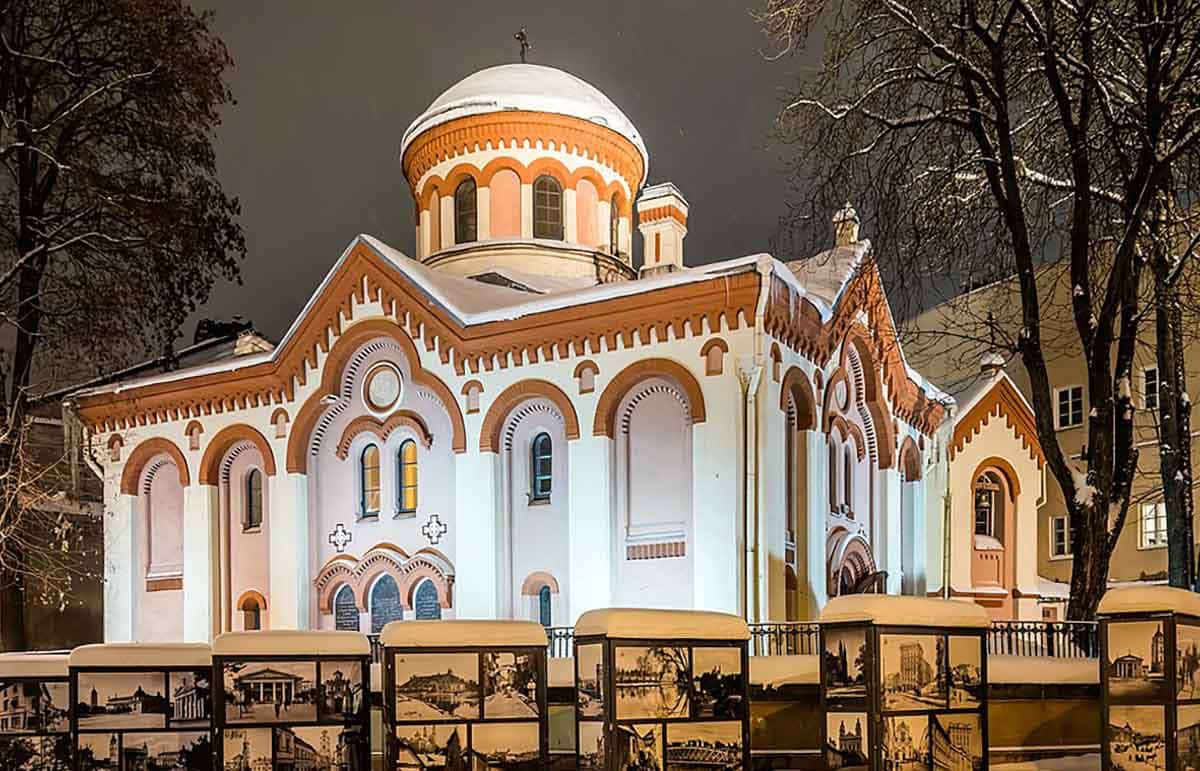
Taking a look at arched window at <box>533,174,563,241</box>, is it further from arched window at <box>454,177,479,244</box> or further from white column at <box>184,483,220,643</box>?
white column at <box>184,483,220,643</box>

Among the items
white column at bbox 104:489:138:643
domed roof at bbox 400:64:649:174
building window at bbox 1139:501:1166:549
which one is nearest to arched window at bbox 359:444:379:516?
white column at bbox 104:489:138:643

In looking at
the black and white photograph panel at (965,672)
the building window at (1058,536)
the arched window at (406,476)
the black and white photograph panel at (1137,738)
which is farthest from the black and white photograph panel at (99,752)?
the building window at (1058,536)

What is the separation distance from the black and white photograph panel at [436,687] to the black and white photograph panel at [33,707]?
9.07 ft

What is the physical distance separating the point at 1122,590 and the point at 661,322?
10.5 meters

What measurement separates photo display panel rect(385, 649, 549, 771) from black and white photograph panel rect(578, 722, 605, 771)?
28 cm

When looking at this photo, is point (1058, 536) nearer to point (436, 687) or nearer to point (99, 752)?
point (436, 687)

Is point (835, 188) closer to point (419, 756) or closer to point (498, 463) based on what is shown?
point (419, 756)

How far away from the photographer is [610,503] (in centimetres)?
1866

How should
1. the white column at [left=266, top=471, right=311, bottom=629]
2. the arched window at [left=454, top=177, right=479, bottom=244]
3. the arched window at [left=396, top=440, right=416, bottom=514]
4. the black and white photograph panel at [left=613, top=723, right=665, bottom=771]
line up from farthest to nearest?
the arched window at [left=454, top=177, right=479, bottom=244]
the white column at [left=266, top=471, right=311, bottom=629]
the arched window at [left=396, top=440, right=416, bottom=514]
the black and white photograph panel at [left=613, top=723, right=665, bottom=771]

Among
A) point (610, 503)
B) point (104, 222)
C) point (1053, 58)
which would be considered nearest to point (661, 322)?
point (610, 503)

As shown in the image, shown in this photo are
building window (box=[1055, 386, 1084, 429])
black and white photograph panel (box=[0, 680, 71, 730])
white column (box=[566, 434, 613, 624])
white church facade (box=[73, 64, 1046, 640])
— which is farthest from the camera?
building window (box=[1055, 386, 1084, 429])

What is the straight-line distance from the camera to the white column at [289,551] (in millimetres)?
21672

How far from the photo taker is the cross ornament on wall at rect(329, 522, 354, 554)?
2172 centimetres

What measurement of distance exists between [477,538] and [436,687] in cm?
1159
